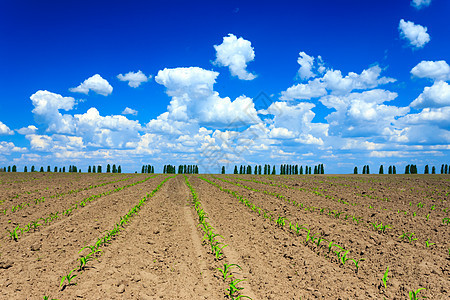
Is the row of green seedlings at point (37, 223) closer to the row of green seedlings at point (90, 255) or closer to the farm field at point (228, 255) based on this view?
the farm field at point (228, 255)

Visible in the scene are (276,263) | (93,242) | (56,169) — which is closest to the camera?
(276,263)

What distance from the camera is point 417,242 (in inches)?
328

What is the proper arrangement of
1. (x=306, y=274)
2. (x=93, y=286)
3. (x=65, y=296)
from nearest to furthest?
1. (x=65, y=296)
2. (x=93, y=286)
3. (x=306, y=274)

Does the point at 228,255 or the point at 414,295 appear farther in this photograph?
the point at 228,255

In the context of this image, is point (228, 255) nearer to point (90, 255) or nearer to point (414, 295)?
point (90, 255)

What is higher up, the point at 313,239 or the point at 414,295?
the point at 313,239

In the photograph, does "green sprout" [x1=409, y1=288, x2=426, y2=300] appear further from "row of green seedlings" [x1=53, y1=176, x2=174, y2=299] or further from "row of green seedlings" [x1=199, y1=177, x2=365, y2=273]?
"row of green seedlings" [x1=53, y1=176, x2=174, y2=299]

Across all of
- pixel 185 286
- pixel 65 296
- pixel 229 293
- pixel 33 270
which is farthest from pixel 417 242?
pixel 33 270

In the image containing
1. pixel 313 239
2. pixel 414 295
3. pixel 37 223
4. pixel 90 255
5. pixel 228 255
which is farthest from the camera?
pixel 37 223

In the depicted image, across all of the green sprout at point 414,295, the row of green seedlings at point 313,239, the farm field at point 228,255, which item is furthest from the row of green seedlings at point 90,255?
the green sprout at point 414,295

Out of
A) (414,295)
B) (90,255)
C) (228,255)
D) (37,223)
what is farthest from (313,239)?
(37,223)

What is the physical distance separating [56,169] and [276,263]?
2999 inches

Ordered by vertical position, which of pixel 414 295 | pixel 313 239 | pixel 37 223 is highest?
pixel 313 239

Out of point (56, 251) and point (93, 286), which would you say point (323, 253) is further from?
point (56, 251)
